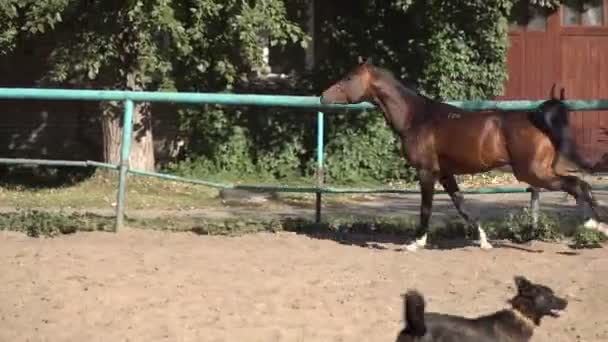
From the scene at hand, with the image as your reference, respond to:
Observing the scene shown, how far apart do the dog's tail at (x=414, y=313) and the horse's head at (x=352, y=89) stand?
489cm

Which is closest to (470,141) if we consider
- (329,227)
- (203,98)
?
(329,227)

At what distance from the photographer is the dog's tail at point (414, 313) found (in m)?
4.52

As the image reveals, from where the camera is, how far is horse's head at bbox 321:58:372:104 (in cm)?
944

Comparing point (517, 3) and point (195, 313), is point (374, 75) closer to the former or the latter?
point (195, 313)

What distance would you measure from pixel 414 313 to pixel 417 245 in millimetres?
4676

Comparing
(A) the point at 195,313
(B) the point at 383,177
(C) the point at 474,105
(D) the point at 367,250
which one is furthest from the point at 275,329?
(B) the point at 383,177

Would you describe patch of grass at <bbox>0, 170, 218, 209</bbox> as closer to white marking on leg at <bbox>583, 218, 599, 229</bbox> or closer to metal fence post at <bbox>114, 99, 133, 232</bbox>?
metal fence post at <bbox>114, 99, 133, 232</bbox>

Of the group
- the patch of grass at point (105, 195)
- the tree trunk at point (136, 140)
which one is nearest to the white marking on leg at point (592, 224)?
the patch of grass at point (105, 195)

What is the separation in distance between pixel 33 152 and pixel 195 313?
1283cm

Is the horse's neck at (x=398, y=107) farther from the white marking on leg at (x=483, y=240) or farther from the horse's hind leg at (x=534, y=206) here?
the horse's hind leg at (x=534, y=206)

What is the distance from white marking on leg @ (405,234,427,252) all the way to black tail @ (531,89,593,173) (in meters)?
1.48

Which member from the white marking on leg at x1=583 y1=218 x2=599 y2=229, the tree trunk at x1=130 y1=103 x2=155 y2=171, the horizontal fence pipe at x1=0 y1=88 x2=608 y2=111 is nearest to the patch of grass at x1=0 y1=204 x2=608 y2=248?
the white marking on leg at x1=583 y1=218 x2=599 y2=229

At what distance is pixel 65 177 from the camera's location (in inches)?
671

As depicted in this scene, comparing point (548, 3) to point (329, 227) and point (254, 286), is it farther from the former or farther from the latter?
point (254, 286)
